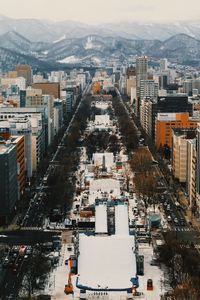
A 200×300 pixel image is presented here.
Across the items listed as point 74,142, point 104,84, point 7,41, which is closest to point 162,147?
point 74,142

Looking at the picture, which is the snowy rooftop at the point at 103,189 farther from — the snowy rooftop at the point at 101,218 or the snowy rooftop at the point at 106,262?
the snowy rooftop at the point at 106,262

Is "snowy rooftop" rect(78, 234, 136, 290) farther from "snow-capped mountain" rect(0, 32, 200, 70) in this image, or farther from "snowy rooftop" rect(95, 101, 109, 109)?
"snow-capped mountain" rect(0, 32, 200, 70)

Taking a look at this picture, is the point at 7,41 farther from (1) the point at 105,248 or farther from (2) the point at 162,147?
(1) the point at 105,248

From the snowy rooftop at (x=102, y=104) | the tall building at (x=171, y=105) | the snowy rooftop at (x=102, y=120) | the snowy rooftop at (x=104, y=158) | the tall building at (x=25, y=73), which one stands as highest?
the tall building at (x=25, y=73)

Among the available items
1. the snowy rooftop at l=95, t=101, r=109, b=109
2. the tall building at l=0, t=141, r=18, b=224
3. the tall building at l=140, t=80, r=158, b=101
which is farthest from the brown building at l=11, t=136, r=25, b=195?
the snowy rooftop at l=95, t=101, r=109, b=109

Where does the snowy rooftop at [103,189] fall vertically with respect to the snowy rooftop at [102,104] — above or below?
below

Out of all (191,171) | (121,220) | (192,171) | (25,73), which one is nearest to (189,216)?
(192,171)

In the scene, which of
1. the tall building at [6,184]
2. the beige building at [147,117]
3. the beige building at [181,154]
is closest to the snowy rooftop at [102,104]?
the beige building at [147,117]
